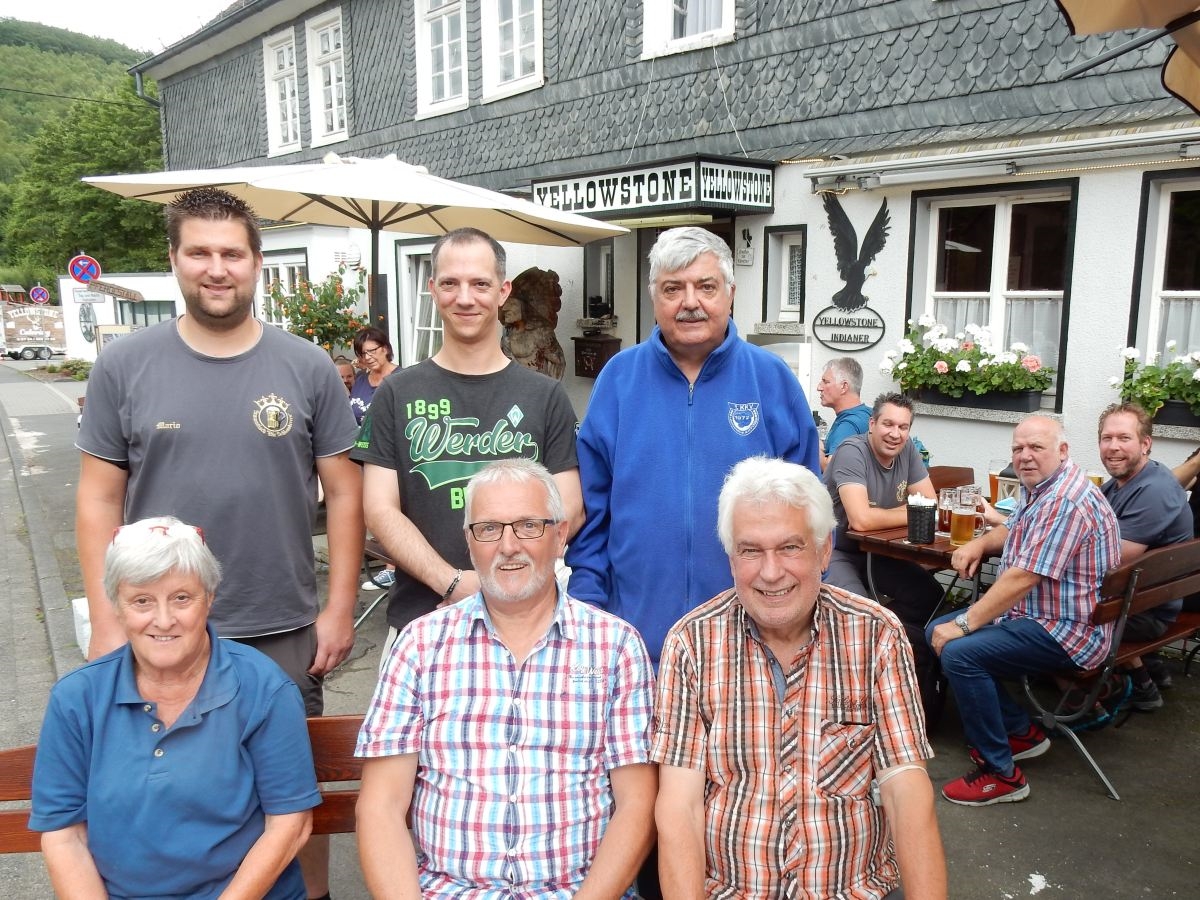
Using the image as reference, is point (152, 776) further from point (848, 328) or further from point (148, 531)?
point (848, 328)

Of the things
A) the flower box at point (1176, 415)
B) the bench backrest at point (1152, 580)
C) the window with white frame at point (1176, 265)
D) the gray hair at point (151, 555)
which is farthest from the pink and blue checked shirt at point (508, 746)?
the window with white frame at point (1176, 265)

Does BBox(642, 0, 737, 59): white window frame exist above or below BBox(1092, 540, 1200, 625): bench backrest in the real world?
above

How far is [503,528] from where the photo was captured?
6.64ft

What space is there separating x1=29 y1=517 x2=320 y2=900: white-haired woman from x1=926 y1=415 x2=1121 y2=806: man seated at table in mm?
2582

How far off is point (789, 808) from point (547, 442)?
1.14m

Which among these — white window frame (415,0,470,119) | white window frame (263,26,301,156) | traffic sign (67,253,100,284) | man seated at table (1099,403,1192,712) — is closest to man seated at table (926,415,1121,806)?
man seated at table (1099,403,1192,712)

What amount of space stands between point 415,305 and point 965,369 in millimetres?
8249

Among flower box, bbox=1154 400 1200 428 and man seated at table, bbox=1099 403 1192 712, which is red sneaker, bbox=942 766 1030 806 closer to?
man seated at table, bbox=1099 403 1192 712

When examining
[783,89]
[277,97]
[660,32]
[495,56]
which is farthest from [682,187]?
[277,97]

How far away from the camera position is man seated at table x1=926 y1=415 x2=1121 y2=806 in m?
3.24

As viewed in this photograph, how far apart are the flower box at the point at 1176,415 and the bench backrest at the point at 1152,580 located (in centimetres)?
194

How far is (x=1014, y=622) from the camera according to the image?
3.43 meters

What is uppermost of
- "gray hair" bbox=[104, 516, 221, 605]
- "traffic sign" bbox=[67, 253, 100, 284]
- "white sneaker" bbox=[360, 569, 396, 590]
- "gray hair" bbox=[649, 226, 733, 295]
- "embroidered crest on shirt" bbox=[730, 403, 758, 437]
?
"traffic sign" bbox=[67, 253, 100, 284]

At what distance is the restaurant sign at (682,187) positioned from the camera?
7020 mm
